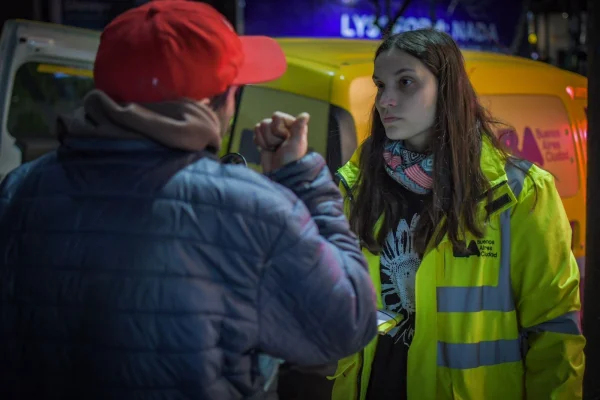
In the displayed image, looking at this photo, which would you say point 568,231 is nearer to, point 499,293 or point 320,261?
point 499,293

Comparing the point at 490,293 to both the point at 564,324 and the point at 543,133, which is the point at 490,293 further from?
the point at 543,133

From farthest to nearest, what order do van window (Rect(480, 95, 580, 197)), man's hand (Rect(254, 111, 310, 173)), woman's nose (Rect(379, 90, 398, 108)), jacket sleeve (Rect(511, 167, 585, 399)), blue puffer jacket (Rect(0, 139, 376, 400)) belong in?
1. van window (Rect(480, 95, 580, 197))
2. woman's nose (Rect(379, 90, 398, 108))
3. jacket sleeve (Rect(511, 167, 585, 399))
4. man's hand (Rect(254, 111, 310, 173))
5. blue puffer jacket (Rect(0, 139, 376, 400))

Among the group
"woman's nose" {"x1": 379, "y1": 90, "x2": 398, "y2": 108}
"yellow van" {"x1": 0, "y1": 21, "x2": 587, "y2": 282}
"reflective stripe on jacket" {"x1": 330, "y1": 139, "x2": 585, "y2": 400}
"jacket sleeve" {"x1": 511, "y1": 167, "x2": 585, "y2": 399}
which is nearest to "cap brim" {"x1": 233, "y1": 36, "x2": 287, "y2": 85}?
"woman's nose" {"x1": 379, "y1": 90, "x2": 398, "y2": 108}

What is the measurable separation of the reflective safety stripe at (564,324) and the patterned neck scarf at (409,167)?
0.55 m

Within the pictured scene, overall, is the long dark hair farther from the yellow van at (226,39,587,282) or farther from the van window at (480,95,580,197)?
the van window at (480,95,580,197)

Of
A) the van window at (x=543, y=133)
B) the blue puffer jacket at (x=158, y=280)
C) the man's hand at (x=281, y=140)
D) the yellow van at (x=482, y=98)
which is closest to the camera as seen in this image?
the blue puffer jacket at (x=158, y=280)

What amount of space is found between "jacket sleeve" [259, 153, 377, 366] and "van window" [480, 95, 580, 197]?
239 cm

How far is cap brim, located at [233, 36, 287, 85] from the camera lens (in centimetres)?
167

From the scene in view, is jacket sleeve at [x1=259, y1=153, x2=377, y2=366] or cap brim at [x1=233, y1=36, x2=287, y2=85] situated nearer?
jacket sleeve at [x1=259, y1=153, x2=377, y2=366]

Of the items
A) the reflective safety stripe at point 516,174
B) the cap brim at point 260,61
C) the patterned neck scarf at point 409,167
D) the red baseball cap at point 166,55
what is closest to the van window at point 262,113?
the patterned neck scarf at point 409,167

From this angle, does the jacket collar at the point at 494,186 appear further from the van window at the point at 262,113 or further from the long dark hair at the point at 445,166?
the van window at the point at 262,113

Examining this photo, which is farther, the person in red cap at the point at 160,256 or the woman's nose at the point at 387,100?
the woman's nose at the point at 387,100

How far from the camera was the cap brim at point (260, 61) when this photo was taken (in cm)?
167

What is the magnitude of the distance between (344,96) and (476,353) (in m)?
1.42
